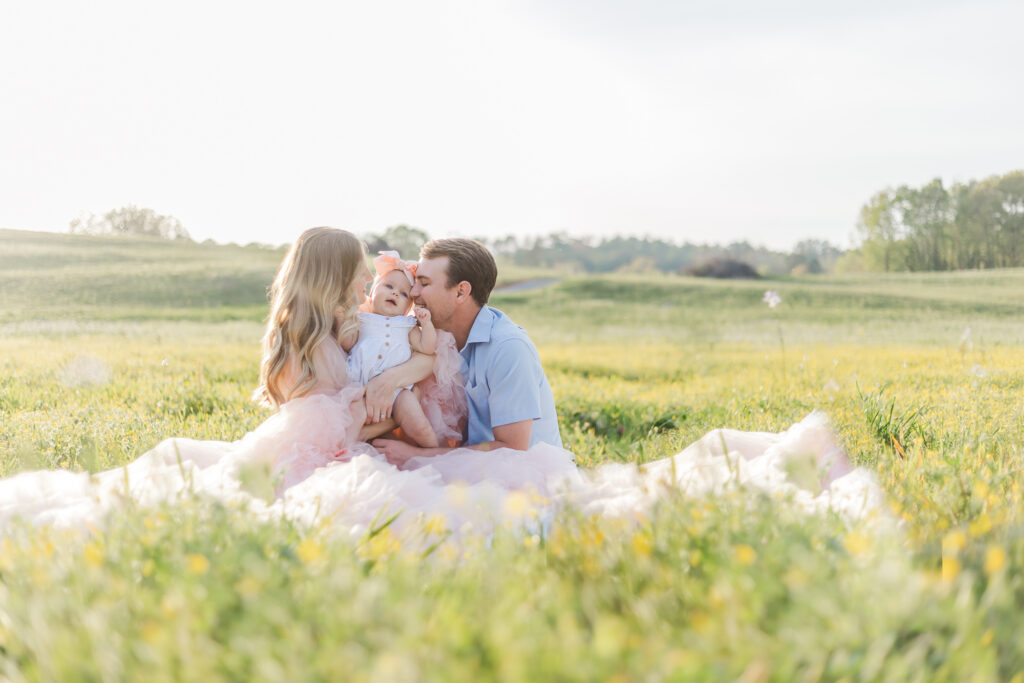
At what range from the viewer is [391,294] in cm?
493

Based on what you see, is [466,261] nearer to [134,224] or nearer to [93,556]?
[93,556]

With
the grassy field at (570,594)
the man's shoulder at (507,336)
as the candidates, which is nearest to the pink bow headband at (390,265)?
the man's shoulder at (507,336)

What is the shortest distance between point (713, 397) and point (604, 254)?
332ft

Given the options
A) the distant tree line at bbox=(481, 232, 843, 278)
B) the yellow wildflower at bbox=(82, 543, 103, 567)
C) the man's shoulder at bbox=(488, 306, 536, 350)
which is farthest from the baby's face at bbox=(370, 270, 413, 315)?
the distant tree line at bbox=(481, 232, 843, 278)

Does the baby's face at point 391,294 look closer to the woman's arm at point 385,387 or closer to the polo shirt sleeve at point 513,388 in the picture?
the woman's arm at point 385,387

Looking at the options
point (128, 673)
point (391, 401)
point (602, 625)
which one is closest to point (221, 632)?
point (128, 673)

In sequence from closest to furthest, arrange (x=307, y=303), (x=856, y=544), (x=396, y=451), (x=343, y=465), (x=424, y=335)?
(x=856, y=544) < (x=343, y=465) < (x=307, y=303) < (x=396, y=451) < (x=424, y=335)

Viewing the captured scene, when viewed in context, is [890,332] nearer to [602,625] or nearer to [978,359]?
[978,359]

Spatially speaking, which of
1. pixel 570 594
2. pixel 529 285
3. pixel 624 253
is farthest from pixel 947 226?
pixel 624 253

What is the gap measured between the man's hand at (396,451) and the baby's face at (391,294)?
924mm

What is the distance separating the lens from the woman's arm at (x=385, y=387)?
4582mm

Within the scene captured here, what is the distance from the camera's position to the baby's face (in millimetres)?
4926

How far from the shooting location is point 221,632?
1.99 m

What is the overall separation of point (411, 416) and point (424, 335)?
0.57 meters
